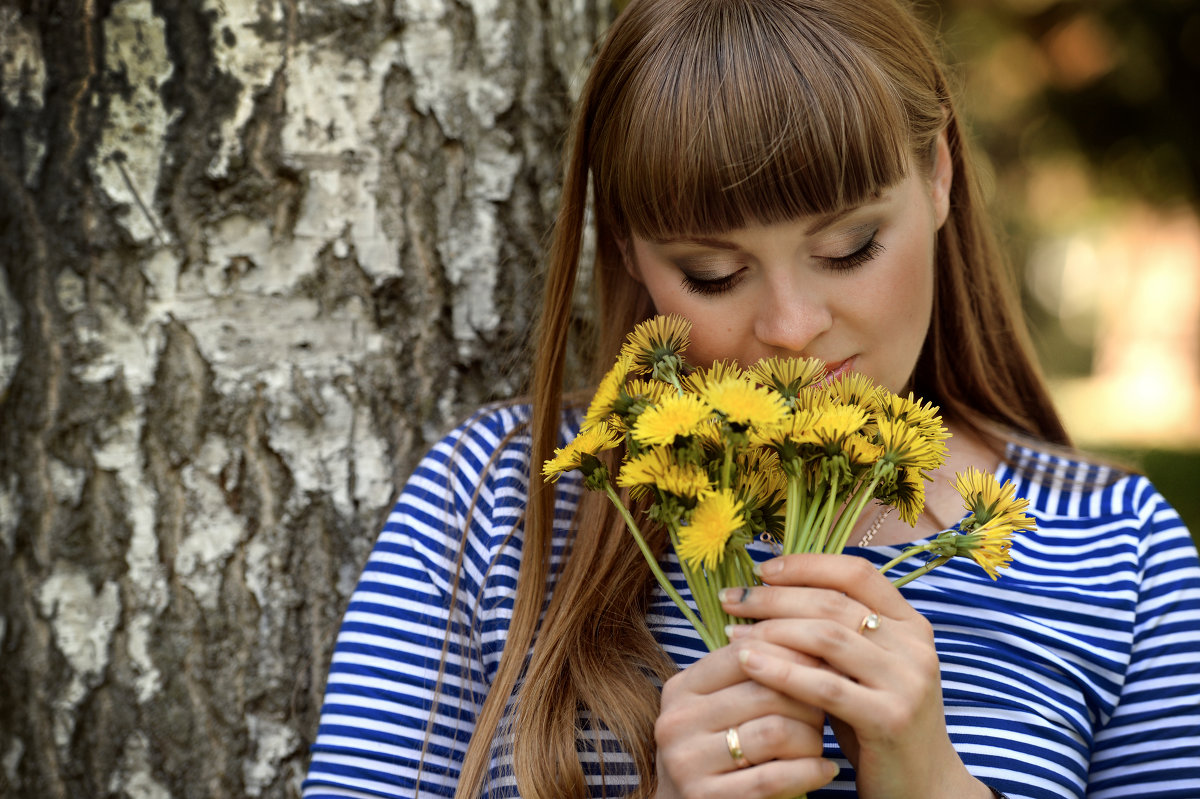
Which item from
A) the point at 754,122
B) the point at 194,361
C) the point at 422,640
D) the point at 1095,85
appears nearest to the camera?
the point at 754,122

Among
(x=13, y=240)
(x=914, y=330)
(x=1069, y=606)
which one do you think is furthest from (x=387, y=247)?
(x=1069, y=606)

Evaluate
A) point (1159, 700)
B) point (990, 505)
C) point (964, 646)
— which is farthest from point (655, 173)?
point (1159, 700)

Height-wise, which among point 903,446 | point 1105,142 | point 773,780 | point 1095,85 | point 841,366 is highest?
point 1095,85

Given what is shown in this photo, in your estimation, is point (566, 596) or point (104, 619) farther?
point (104, 619)

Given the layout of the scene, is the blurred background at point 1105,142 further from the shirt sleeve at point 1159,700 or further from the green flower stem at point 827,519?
the green flower stem at point 827,519

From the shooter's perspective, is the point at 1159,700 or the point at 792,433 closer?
the point at 792,433

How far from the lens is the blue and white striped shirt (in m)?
1.31

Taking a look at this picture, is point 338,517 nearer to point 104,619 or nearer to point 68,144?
point 104,619

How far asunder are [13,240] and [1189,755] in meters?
1.84

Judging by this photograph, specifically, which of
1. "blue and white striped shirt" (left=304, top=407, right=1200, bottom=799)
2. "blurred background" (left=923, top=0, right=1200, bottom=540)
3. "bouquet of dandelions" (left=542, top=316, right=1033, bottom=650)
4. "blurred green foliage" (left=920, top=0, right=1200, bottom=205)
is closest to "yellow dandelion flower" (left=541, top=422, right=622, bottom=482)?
"bouquet of dandelions" (left=542, top=316, right=1033, bottom=650)

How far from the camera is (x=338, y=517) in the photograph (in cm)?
158

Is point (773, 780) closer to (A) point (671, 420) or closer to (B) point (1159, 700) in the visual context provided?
(A) point (671, 420)

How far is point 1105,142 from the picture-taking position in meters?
4.95

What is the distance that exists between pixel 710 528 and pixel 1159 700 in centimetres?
91
